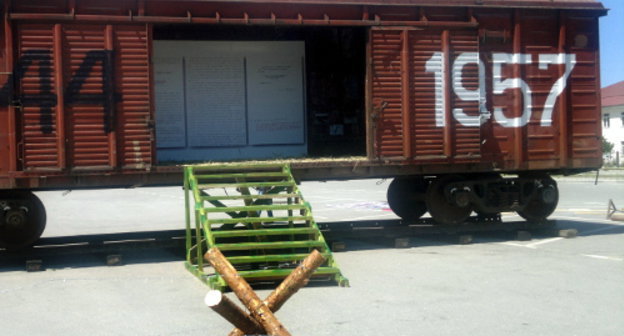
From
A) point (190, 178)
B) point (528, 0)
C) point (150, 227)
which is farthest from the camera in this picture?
point (150, 227)

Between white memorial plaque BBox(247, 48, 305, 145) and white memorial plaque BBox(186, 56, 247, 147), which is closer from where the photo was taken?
white memorial plaque BBox(186, 56, 247, 147)

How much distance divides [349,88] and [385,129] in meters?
2.36

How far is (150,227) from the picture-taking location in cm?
1642

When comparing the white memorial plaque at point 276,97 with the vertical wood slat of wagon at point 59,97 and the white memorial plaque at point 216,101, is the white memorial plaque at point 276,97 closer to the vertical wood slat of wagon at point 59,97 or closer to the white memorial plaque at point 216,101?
the white memorial plaque at point 216,101

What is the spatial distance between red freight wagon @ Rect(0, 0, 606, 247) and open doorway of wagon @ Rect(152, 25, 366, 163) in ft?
0.08

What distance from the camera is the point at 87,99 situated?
10922 mm

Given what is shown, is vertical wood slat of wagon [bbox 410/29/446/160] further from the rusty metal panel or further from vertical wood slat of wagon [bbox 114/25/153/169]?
vertical wood slat of wagon [bbox 114/25/153/169]

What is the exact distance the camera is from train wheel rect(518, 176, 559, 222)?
13.4 m

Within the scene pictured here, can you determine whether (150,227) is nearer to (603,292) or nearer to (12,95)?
(12,95)

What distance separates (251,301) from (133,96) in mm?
6893

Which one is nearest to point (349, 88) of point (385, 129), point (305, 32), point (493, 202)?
point (305, 32)

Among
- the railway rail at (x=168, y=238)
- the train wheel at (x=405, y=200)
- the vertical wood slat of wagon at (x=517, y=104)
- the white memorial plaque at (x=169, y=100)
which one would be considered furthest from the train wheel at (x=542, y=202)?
the white memorial plaque at (x=169, y=100)

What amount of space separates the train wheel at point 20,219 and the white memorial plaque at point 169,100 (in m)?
2.63

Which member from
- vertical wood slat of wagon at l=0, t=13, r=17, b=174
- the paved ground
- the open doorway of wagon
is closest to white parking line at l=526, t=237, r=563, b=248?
the paved ground
